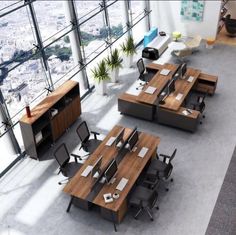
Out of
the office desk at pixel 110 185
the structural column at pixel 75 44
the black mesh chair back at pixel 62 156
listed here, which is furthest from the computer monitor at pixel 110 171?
the structural column at pixel 75 44

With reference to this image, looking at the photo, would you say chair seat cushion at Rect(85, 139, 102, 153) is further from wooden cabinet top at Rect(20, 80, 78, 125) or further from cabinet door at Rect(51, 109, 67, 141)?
wooden cabinet top at Rect(20, 80, 78, 125)

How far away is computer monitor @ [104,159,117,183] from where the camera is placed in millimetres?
6584

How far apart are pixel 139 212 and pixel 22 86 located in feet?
13.1

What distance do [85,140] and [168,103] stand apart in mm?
2449

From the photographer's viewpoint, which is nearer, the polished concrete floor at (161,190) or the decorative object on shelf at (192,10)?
the polished concrete floor at (161,190)

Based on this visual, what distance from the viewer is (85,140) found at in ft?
26.7

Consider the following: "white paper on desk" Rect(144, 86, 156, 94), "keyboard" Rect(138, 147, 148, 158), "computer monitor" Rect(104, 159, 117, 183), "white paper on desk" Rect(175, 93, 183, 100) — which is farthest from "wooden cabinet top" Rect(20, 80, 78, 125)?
"white paper on desk" Rect(175, 93, 183, 100)

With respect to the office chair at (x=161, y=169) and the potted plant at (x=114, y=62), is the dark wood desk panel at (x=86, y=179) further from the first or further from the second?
the potted plant at (x=114, y=62)

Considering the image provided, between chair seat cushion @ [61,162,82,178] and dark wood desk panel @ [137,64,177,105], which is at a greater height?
dark wood desk panel @ [137,64,177,105]

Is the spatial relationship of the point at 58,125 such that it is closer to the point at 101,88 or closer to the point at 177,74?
the point at 101,88

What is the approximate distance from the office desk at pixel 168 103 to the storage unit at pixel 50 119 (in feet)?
4.40

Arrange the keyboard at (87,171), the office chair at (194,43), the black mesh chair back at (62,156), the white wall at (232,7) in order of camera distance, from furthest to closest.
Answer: the white wall at (232,7) < the office chair at (194,43) < the black mesh chair back at (62,156) < the keyboard at (87,171)

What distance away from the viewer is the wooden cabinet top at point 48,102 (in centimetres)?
771

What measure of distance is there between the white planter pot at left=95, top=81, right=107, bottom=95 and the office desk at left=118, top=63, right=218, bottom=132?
101 centimetres
